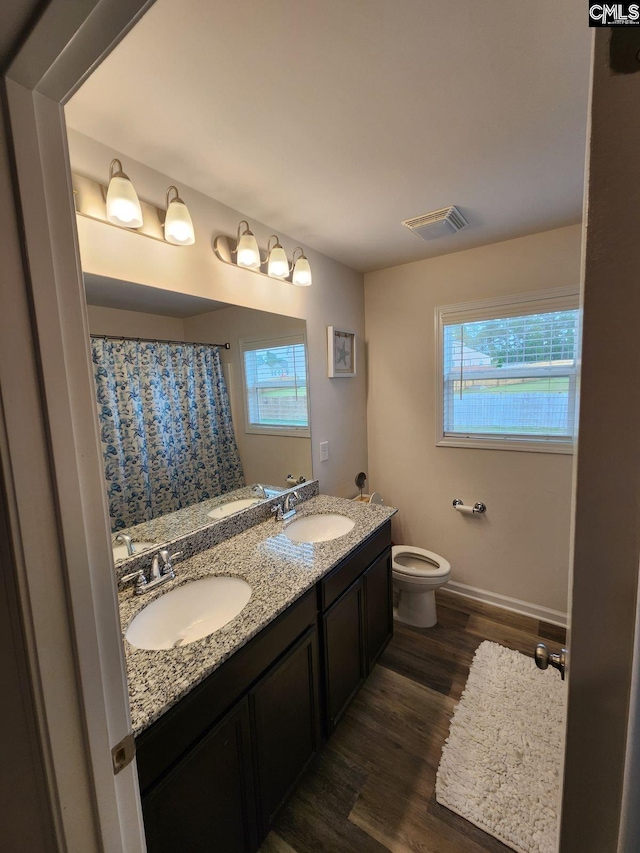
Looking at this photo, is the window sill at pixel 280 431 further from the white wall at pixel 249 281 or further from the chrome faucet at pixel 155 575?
the chrome faucet at pixel 155 575

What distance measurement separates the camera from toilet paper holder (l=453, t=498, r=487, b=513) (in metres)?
2.45

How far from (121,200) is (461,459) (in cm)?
241

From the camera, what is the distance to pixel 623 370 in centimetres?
39

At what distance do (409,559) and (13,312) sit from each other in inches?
103

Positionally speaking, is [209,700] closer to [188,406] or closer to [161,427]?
[161,427]

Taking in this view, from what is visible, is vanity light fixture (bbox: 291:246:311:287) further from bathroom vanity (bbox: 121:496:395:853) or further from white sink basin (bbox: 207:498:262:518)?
bathroom vanity (bbox: 121:496:395:853)

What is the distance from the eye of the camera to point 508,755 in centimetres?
149

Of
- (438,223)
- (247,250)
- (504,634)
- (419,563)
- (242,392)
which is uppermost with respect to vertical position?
(438,223)

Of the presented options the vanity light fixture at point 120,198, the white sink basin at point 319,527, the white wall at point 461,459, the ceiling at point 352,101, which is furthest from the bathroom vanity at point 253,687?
the ceiling at point 352,101

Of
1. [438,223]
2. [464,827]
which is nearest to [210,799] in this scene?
[464,827]

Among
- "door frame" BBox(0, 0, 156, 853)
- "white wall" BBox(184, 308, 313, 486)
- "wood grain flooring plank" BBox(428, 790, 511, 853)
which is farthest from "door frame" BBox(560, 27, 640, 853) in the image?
"white wall" BBox(184, 308, 313, 486)

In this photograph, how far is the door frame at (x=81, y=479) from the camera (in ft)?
1.32

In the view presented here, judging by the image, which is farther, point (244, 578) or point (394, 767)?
point (394, 767)

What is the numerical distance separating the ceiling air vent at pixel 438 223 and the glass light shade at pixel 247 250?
2.80 ft
